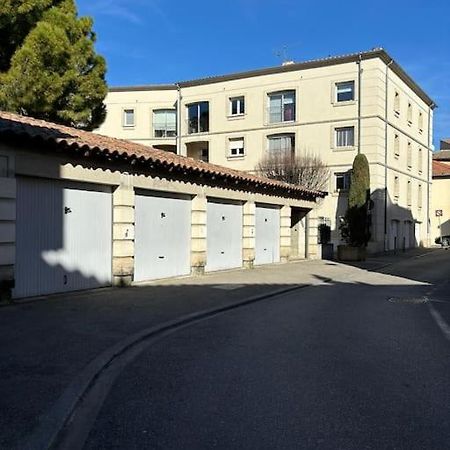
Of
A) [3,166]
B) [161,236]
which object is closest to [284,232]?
[161,236]

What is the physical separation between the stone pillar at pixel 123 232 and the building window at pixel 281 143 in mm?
23597

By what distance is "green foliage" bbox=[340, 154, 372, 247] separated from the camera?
101ft

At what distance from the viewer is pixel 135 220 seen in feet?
48.6

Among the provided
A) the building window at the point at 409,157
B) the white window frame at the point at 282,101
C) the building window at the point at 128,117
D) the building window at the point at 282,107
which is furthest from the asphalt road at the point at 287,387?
the building window at the point at 128,117

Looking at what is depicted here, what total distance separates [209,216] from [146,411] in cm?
1369

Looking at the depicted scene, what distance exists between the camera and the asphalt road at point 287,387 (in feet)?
14.3

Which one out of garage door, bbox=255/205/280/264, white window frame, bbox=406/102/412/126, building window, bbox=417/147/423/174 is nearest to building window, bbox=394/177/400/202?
white window frame, bbox=406/102/412/126

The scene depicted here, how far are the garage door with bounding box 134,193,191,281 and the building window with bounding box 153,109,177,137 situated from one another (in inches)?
1074

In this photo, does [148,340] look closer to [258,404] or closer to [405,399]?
[258,404]

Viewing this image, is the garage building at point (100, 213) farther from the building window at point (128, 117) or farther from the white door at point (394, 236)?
the building window at point (128, 117)

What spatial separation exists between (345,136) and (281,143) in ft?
14.4

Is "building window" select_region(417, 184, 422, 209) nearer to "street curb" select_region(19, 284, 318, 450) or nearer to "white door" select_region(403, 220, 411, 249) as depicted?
"white door" select_region(403, 220, 411, 249)

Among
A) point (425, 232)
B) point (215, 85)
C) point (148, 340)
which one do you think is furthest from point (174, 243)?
point (425, 232)

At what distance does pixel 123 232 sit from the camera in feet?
45.9
